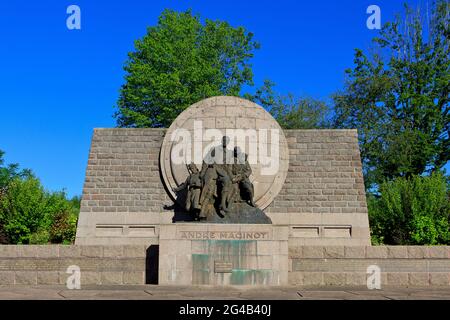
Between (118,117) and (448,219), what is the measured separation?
74.8ft

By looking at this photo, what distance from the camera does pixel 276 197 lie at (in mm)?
17453

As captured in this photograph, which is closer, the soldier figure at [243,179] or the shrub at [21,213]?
the soldier figure at [243,179]

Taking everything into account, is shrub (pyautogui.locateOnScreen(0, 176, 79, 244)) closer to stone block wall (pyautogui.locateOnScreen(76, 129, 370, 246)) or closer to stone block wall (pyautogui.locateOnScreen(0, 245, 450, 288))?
stone block wall (pyautogui.locateOnScreen(76, 129, 370, 246))

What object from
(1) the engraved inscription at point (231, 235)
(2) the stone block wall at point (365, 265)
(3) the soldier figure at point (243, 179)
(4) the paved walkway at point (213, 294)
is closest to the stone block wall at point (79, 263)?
(1) the engraved inscription at point (231, 235)

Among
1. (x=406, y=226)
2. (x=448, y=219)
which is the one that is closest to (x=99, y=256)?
(x=406, y=226)

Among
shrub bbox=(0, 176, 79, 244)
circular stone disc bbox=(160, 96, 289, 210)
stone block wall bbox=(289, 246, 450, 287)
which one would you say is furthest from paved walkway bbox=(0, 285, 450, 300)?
shrub bbox=(0, 176, 79, 244)

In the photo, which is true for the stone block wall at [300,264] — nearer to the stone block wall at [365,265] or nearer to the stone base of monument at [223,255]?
the stone block wall at [365,265]

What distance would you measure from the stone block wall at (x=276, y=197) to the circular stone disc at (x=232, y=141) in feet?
1.15

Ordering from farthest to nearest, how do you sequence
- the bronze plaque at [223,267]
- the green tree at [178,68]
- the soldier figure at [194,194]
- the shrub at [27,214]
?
the green tree at [178,68] → the shrub at [27,214] → the soldier figure at [194,194] → the bronze plaque at [223,267]

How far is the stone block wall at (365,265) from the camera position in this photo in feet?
43.7

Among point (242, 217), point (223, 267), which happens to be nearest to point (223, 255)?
point (223, 267)

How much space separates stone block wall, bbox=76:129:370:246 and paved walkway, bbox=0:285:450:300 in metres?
5.61
